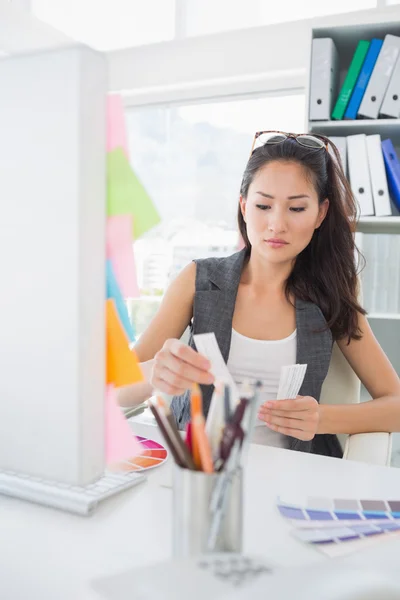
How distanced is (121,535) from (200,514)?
17 cm

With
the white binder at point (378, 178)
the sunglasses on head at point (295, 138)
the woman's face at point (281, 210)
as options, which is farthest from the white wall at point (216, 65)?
the woman's face at point (281, 210)

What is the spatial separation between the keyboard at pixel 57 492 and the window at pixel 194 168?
8.78 ft

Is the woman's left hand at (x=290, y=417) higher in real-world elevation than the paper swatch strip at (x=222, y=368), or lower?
lower

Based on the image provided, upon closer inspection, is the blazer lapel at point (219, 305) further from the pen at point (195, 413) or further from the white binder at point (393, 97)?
the white binder at point (393, 97)

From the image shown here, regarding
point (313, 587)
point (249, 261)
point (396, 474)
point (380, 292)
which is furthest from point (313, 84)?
point (313, 587)

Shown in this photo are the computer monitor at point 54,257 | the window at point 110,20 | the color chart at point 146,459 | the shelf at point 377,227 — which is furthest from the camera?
the window at point 110,20

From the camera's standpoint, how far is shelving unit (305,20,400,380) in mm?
2289

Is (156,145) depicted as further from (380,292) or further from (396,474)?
(396,474)

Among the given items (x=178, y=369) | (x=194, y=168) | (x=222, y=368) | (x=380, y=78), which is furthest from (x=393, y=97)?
(x=178, y=369)

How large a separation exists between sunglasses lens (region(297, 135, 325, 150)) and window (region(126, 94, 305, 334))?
1.90 metres

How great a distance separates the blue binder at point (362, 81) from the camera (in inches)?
90.0

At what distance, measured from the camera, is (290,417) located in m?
1.04

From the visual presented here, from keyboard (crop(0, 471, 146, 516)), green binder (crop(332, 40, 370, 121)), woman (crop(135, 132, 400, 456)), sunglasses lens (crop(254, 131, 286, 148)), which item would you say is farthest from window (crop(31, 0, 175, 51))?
keyboard (crop(0, 471, 146, 516))

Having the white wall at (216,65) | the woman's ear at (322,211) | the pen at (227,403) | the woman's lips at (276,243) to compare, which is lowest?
the pen at (227,403)
